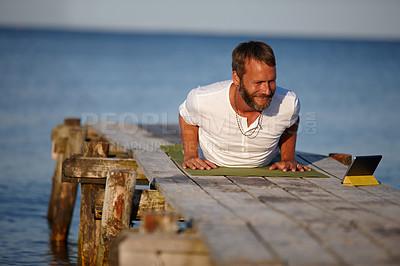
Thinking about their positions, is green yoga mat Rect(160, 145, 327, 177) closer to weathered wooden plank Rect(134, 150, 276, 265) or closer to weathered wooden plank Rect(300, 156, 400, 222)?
weathered wooden plank Rect(134, 150, 276, 265)

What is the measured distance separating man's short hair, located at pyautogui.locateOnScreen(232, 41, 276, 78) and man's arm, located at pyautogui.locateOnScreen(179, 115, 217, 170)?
3.15ft

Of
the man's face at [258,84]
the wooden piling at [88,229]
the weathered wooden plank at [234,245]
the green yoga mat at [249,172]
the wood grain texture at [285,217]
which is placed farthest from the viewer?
the wooden piling at [88,229]

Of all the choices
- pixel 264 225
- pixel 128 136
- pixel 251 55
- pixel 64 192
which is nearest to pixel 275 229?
pixel 264 225

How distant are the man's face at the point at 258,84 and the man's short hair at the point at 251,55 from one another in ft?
0.13

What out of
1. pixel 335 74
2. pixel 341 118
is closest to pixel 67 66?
pixel 335 74

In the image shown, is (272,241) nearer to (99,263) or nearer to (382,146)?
(99,263)

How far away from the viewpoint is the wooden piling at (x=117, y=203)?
4848mm

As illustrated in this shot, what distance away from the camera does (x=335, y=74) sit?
4366 cm

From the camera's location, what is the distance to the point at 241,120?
5.55m

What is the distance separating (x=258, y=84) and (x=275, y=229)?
6.63 ft

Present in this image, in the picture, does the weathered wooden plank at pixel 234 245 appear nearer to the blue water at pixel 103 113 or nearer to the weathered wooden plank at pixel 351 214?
the weathered wooden plank at pixel 351 214

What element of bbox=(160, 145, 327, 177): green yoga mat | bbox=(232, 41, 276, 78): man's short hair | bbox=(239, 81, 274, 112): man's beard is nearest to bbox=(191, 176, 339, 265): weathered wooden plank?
bbox=(160, 145, 327, 177): green yoga mat

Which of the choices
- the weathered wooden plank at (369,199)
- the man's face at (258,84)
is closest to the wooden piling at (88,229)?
the man's face at (258,84)

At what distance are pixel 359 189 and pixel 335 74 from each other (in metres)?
40.3
